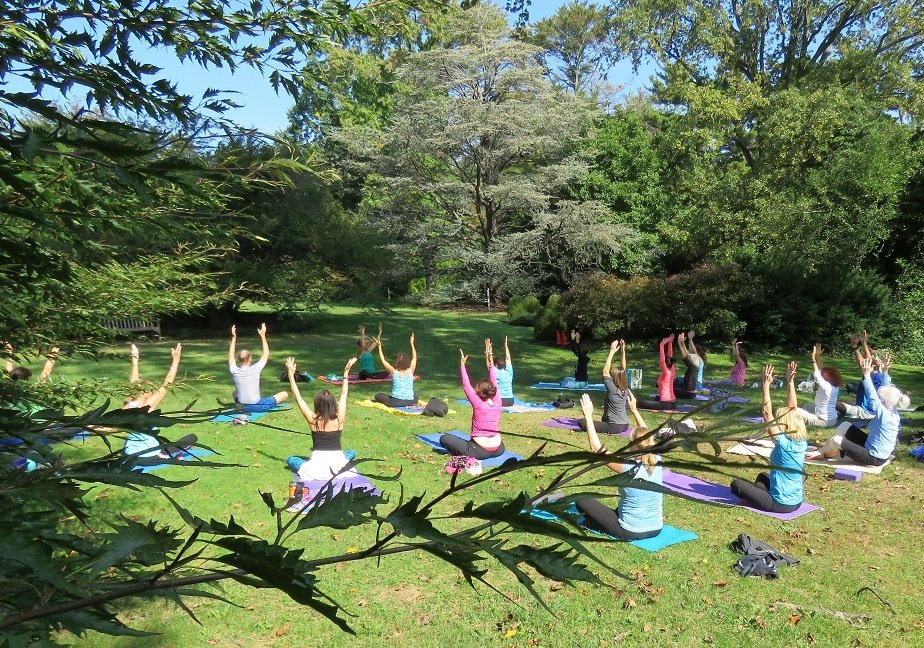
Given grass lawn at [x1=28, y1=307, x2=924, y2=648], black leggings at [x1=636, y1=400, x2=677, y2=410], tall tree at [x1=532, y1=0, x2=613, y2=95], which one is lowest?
grass lawn at [x1=28, y1=307, x2=924, y2=648]

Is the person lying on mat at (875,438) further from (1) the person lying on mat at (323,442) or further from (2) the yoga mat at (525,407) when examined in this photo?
(1) the person lying on mat at (323,442)

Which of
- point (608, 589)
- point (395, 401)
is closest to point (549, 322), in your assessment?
point (395, 401)

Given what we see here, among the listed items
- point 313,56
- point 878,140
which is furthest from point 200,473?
point 878,140

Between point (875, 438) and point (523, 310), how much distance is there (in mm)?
21119

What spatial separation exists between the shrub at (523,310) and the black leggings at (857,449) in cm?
1947

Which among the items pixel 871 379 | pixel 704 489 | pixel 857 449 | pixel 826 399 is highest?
pixel 871 379

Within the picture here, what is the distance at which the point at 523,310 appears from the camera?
30391 millimetres

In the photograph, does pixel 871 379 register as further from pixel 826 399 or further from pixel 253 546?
pixel 253 546

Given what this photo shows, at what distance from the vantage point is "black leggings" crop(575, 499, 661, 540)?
6973mm

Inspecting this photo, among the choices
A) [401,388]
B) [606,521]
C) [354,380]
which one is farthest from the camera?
[354,380]

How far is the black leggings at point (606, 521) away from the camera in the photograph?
697 cm

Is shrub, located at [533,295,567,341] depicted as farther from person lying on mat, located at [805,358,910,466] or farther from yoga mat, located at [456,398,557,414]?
person lying on mat, located at [805,358,910,466]

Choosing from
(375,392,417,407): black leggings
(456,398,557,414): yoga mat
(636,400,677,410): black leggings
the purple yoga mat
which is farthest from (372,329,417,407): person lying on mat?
the purple yoga mat

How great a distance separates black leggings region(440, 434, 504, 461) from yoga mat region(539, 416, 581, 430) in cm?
233
